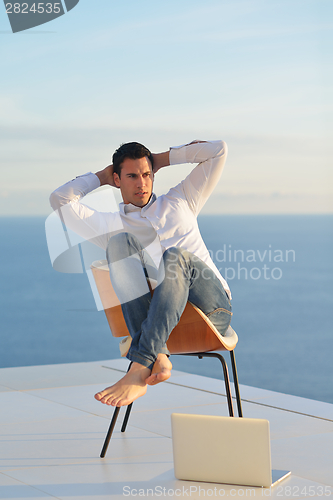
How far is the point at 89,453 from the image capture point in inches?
73.9

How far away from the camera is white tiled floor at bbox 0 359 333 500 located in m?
1.53

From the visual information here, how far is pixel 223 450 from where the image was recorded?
149 centimetres

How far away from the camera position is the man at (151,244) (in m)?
1.71

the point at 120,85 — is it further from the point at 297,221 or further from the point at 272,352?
the point at 297,221

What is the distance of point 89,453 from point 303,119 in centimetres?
1452

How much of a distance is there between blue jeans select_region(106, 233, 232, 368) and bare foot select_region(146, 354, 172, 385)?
17 millimetres

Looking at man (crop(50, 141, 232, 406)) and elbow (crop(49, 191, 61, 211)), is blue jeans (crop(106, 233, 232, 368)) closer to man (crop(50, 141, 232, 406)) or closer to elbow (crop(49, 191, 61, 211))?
man (crop(50, 141, 232, 406))

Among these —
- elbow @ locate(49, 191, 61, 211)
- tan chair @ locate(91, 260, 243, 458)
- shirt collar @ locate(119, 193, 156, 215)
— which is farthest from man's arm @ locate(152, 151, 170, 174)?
tan chair @ locate(91, 260, 243, 458)

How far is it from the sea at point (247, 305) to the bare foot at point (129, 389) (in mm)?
432

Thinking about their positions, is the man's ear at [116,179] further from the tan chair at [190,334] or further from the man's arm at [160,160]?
the tan chair at [190,334]

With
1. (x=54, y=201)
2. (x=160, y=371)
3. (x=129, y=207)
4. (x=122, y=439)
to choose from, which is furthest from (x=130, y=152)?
(x=122, y=439)

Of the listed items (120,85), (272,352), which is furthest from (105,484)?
(120,85)

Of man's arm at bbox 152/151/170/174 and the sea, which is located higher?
man's arm at bbox 152/151/170/174

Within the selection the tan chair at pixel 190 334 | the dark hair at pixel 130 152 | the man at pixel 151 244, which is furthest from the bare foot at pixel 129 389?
the dark hair at pixel 130 152
